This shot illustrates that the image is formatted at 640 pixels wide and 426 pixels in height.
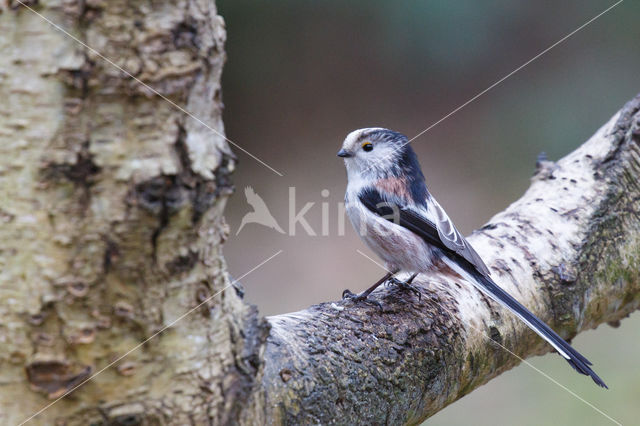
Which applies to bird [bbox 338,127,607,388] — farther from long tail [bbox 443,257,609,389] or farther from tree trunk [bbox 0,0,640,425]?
tree trunk [bbox 0,0,640,425]

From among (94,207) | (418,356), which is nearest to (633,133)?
(418,356)

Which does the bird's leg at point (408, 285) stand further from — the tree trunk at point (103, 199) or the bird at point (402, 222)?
the tree trunk at point (103, 199)

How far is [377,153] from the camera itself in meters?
3.10

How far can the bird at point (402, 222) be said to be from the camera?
2256 mm

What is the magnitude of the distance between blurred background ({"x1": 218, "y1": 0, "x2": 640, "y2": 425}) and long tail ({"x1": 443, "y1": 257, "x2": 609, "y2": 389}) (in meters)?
3.78

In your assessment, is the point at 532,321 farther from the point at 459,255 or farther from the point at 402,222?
the point at 402,222

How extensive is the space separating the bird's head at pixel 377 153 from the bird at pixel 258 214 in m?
3.59

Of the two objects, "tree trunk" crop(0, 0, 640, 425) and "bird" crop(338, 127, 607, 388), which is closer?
"tree trunk" crop(0, 0, 640, 425)

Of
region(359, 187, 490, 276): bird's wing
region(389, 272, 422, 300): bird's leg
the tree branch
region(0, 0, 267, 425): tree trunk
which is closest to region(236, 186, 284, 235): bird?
region(359, 187, 490, 276): bird's wing

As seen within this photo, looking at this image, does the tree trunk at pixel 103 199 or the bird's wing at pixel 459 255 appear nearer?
the tree trunk at pixel 103 199

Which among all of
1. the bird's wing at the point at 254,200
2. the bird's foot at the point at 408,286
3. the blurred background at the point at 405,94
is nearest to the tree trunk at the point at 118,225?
→ the bird's foot at the point at 408,286

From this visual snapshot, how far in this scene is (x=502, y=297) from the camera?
7.18 feet

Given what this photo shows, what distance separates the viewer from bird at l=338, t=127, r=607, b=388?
7.40ft

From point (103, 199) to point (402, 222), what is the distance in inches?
75.4
